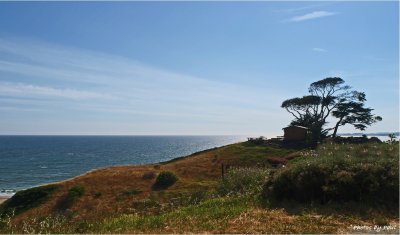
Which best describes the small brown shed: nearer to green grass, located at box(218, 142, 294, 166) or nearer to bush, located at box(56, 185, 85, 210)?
green grass, located at box(218, 142, 294, 166)

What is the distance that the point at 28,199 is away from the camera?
111 feet

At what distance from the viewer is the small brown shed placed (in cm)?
5370

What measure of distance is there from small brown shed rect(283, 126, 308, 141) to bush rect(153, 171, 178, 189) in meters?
23.8

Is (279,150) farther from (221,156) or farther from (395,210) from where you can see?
(395,210)

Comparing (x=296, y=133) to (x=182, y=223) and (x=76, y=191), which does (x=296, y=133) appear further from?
(x=182, y=223)

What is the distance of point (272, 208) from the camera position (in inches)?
404

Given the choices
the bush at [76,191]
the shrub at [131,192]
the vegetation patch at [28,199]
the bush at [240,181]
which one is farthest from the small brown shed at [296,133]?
the bush at [240,181]

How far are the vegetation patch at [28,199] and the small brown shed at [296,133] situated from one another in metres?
33.2

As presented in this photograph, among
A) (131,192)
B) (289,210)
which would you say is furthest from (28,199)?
(289,210)

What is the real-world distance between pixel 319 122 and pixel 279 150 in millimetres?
14270

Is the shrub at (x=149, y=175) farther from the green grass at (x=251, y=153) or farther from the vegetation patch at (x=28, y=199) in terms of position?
the green grass at (x=251, y=153)

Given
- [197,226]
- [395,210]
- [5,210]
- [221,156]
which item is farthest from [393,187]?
[221,156]

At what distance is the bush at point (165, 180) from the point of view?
3518 centimetres

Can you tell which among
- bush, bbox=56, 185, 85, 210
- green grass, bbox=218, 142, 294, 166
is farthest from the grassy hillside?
green grass, bbox=218, 142, 294, 166
